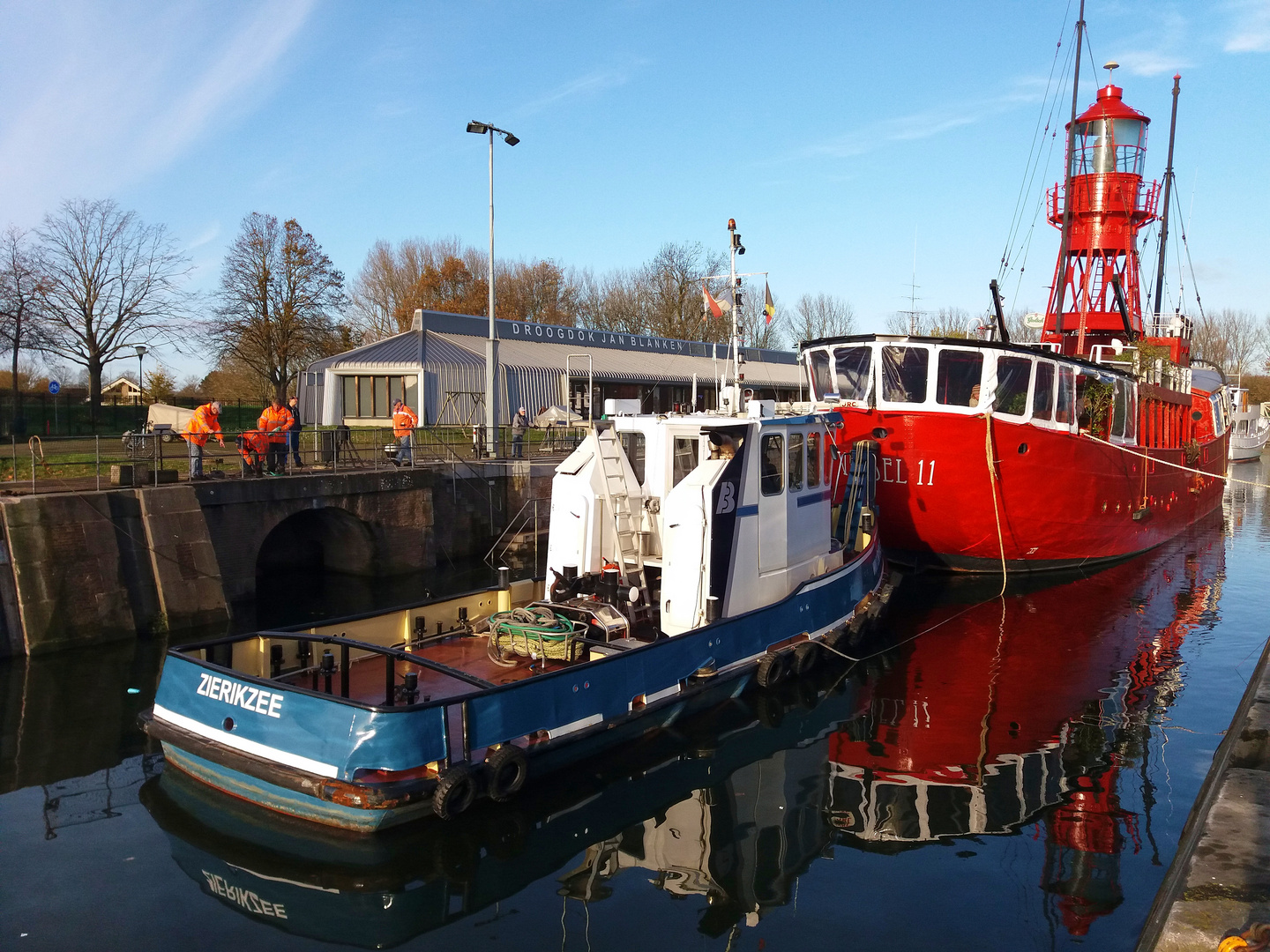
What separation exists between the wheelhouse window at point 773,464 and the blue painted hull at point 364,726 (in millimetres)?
2321

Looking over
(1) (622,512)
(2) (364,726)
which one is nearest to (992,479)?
(1) (622,512)

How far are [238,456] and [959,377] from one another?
14.0 metres

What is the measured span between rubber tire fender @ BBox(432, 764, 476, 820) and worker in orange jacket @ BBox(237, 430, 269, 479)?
11013 millimetres

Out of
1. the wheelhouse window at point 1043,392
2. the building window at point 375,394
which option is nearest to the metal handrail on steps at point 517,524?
the building window at point 375,394

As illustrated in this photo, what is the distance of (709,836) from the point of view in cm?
803

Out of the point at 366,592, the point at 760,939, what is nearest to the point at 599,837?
the point at 760,939

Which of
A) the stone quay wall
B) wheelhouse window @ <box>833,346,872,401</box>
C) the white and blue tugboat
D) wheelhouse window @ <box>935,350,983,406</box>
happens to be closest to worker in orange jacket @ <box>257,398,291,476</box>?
the stone quay wall

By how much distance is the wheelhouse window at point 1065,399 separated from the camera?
695 inches

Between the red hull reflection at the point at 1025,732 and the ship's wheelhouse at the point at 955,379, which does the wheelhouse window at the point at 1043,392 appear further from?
the red hull reflection at the point at 1025,732

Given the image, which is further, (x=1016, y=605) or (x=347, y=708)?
(x=1016, y=605)

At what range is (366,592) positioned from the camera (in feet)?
58.4

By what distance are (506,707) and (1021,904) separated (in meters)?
4.40

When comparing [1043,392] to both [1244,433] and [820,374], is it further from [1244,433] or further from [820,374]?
[1244,433]

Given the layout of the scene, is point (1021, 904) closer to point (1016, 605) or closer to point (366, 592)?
point (1016, 605)
